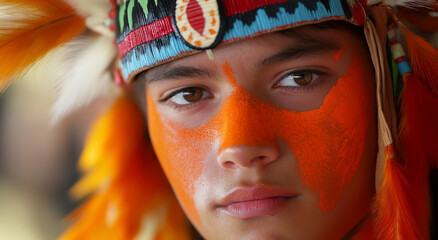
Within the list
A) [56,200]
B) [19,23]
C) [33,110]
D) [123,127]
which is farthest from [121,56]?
[56,200]

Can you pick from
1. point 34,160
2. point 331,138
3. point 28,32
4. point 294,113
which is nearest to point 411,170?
point 331,138

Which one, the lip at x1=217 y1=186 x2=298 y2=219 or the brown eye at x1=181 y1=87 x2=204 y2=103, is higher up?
the brown eye at x1=181 y1=87 x2=204 y2=103

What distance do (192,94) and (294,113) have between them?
0.91ft

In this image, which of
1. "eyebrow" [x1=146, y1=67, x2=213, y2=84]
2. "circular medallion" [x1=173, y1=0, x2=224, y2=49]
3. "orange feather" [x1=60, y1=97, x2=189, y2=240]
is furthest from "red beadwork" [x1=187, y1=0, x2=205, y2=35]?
"orange feather" [x1=60, y1=97, x2=189, y2=240]

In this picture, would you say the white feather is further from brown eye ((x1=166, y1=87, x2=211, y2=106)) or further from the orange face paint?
the orange face paint

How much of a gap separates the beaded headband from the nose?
25 cm

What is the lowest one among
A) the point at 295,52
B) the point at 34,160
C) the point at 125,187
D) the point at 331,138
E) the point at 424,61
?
the point at 34,160

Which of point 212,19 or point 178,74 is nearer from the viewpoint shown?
point 212,19

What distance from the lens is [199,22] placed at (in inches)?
44.7

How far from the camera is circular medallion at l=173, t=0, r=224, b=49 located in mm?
1123

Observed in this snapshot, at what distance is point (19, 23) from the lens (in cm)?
134

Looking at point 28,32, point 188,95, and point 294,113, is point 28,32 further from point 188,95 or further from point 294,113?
point 294,113

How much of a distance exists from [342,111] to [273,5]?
1.00 feet

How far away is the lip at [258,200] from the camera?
3.69 ft
